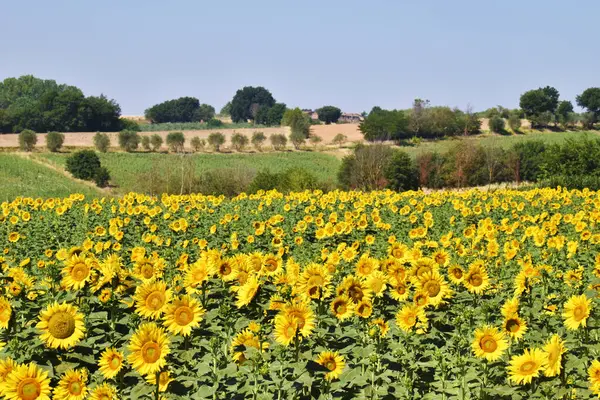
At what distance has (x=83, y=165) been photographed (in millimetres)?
66562

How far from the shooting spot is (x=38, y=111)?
119 meters

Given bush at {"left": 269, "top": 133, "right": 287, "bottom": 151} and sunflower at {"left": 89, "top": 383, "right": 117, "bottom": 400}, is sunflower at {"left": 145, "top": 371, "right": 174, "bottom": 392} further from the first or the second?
bush at {"left": 269, "top": 133, "right": 287, "bottom": 151}

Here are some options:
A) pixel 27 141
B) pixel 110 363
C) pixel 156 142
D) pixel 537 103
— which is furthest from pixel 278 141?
pixel 110 363

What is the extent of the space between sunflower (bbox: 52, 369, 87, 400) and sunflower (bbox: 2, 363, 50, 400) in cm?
15

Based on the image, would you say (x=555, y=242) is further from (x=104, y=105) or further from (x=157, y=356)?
(x=104, y=105)

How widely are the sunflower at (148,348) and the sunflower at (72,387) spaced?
0.44 metres

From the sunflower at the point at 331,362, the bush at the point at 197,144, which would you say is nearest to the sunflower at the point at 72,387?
the sunflower at the point at 331,362

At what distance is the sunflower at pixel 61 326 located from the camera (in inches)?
174

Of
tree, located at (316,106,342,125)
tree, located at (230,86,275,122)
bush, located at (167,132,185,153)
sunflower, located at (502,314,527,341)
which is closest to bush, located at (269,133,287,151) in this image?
bush, located at (167,132,185,153)

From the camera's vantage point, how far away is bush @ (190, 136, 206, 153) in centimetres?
9256

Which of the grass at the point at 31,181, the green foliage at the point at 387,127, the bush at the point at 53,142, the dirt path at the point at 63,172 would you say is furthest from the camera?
the green foliage at the point at 387,127

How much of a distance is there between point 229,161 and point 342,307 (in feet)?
258

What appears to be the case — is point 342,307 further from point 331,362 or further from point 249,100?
point 249,100

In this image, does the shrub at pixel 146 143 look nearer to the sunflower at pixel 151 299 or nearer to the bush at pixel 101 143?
the bush at pixel 101 143
